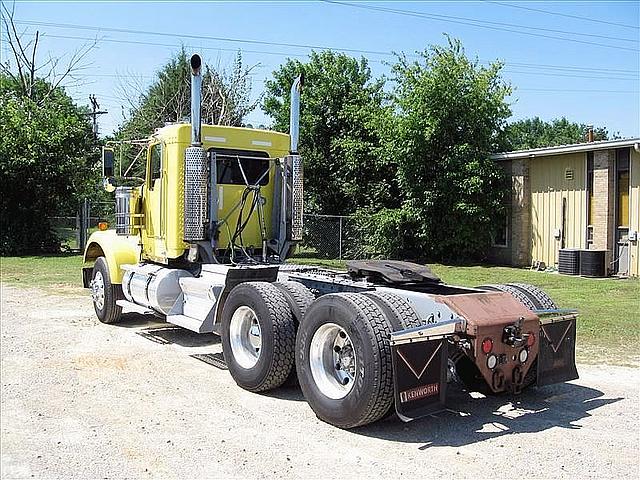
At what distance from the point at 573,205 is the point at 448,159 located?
4.12 meters

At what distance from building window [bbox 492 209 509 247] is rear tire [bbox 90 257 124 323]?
14.9 m

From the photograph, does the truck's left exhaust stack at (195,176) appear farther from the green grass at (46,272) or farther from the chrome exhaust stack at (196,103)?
the green grass at (46,272)

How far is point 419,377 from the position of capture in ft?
18.5

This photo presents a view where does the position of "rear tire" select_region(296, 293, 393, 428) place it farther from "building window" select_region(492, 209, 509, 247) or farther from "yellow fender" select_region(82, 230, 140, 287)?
"building window" select_region(492, 209, 509, 247)

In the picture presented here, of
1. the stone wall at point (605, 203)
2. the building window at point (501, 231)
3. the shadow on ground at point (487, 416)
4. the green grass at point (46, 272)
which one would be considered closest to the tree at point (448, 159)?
the building window at point (501, 231)

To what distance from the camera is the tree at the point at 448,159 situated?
74.4 ft

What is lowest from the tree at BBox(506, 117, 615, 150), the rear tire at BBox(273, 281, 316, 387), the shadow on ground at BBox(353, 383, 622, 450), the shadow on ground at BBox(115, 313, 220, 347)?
the shadow on ground at BBox(353, 383, 622, 450)

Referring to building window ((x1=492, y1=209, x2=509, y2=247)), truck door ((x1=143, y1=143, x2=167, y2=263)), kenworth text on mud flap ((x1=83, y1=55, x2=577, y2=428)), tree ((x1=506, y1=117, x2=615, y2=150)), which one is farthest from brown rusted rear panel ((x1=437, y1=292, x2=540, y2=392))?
tree ((x1=506, y1=117, x2=615, y2=150))

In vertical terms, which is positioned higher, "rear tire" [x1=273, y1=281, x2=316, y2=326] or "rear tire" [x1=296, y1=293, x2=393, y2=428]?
"rear tire" [x1=273, y1=281, x2=316, y2=326]

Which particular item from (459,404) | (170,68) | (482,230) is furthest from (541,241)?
(170,68)

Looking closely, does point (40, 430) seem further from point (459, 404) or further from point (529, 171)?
point (529, 171)

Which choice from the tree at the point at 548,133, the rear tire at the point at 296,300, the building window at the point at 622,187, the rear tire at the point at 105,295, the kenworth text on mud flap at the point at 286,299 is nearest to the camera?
the kenworth text on mud flap at the point at 286,299

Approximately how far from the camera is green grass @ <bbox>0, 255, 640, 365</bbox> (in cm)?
952

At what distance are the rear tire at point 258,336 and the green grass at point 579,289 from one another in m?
4.00
